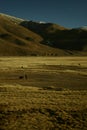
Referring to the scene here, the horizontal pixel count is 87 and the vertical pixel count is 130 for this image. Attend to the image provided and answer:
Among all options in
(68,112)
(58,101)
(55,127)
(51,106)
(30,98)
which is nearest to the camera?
(55,127)

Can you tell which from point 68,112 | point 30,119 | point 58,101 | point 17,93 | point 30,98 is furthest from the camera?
point 17,93

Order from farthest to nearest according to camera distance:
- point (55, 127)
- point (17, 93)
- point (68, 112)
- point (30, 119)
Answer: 1. point (17, 93)
2. point (68, 112)
3. point (30, 119)
4. point (55, 127)

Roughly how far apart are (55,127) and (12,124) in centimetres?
273

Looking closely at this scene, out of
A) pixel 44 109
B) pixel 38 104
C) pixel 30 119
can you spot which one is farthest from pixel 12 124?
pixel 38 104

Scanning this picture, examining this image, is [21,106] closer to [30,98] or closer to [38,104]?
[38,104]

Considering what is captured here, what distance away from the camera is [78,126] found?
68.0ft

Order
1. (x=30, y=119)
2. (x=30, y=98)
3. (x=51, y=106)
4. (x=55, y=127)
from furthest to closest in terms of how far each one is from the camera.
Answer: (x=30, y=98) → (x=51, y=106) → (x=30, y=119) → (x=55, y=127)

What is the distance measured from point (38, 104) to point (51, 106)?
138 centimetres

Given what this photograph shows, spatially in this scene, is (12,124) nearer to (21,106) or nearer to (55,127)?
(55,127)

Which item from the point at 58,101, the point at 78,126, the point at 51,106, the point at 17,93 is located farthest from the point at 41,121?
the point at 17,93

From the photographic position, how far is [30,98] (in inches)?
1195

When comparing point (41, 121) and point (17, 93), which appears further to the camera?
point (17, 93)

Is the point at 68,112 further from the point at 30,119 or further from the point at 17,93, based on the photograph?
the point at 17,93

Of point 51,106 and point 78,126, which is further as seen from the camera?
point 51,106
